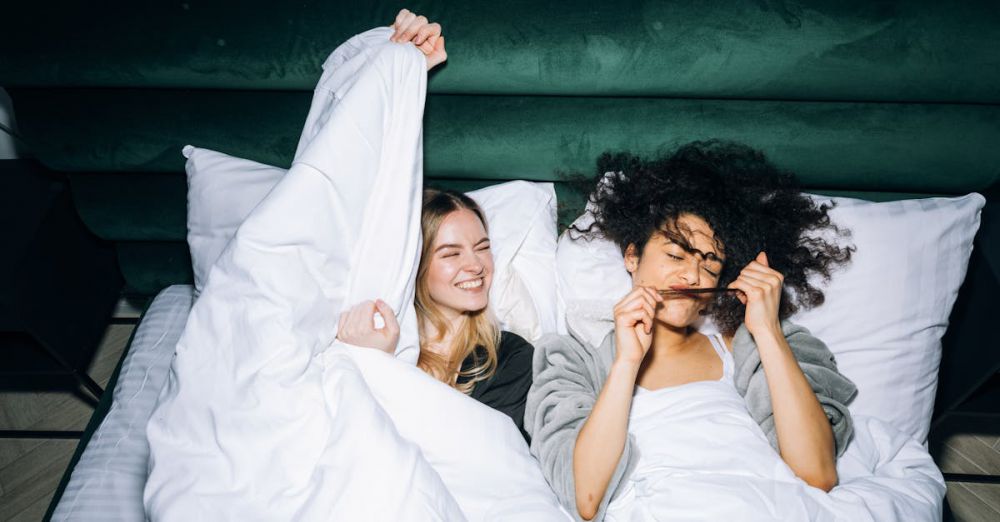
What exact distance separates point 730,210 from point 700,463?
1.93 ft

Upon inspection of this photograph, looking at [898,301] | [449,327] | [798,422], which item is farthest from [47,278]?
[898,301]

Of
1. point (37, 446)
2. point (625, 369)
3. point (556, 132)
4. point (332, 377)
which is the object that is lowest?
point (37, 446)

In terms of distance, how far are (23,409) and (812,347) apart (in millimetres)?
2542

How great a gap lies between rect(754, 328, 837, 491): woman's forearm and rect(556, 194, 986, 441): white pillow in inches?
8.5

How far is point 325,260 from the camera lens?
3.90 feet

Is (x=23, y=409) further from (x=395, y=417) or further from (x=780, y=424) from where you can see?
(x=780, y=424)

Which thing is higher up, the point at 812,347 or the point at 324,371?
the point at 812,347

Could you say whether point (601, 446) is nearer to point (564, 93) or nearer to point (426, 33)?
point (564, 93)

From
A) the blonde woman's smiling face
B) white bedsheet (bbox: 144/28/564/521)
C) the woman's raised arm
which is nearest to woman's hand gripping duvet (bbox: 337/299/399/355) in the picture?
white bedsheet (bbox: 144/28/564/521)

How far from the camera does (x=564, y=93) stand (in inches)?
54.1

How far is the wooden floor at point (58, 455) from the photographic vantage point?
174 cm

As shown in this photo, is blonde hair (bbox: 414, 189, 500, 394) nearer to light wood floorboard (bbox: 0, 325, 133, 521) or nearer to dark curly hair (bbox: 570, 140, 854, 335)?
dark curly hair (bbox: 570, 140, 854, 335)

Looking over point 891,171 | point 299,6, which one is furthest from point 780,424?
point 299,6

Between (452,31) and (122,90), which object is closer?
(452,31)
